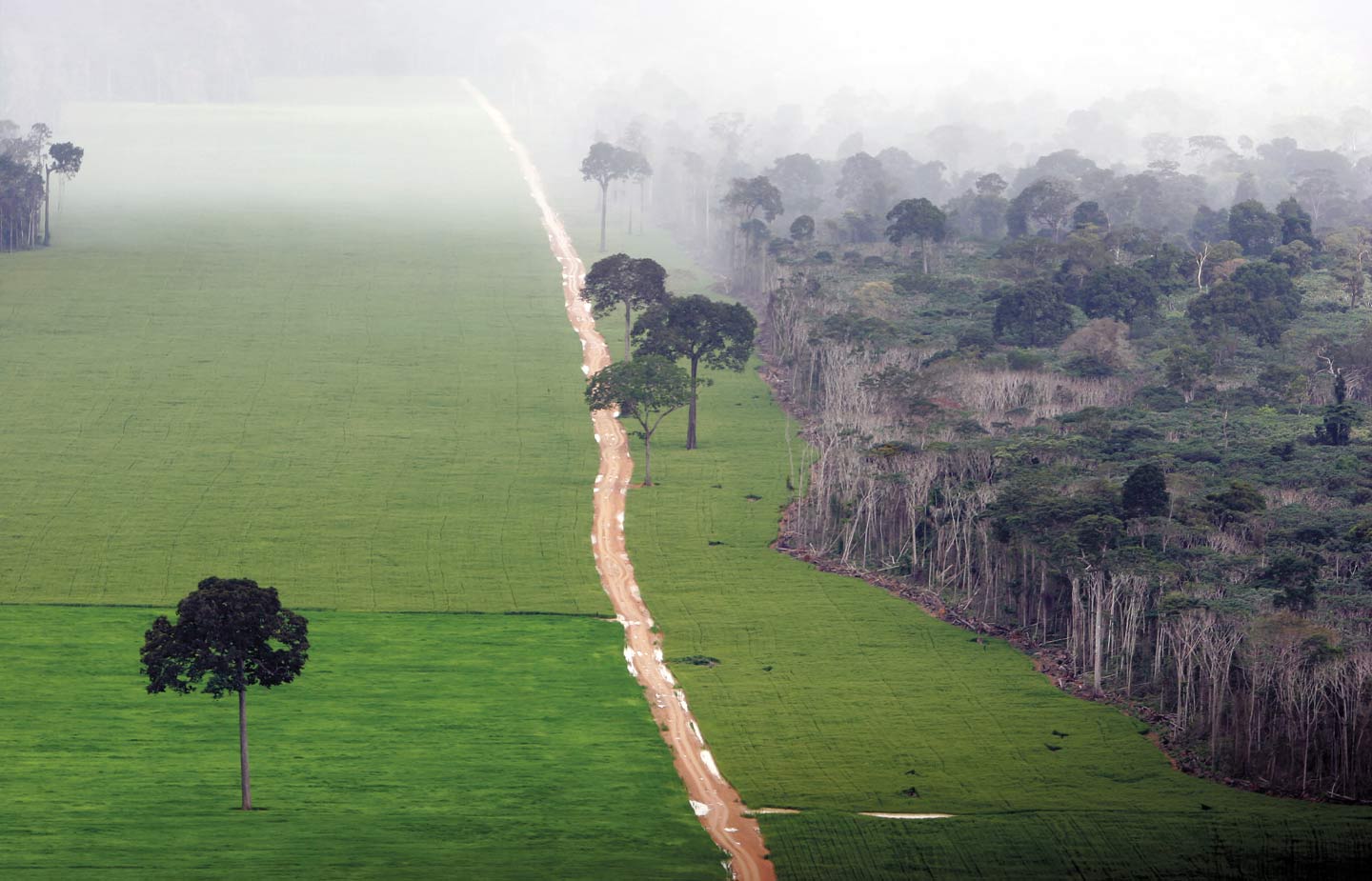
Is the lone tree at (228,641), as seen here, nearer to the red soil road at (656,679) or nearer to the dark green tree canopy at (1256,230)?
the red soil road at (656,679)

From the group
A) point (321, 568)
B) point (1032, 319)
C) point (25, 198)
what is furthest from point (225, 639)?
point (25, 198)

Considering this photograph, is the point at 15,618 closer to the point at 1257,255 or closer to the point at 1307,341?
the point at 1307,341

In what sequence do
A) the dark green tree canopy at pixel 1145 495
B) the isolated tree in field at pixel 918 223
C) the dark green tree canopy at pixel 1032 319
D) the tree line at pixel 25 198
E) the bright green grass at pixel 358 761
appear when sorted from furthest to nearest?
1. the tree line at pixel 25 198
2. the isolated tree in field at pixel 918 223
3. the dark green tree canopy at pixel 1032 319
4. the dark green tree canopy at pixel 1145 495
5. the bright green grass at pixel 358 761

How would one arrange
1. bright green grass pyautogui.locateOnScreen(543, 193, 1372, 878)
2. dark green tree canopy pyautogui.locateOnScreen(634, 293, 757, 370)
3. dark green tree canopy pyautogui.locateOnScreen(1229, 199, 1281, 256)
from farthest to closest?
1. dark green tree canopy pyautogui.locateOnScreen(1229, 199, 1281, 256)
2. dark green tree canopy pyautogui.locateOnScreen(634, 293, 757, 370)
3. bright green grass pyautogui.locateOnScreen(543, 193, 1372, 878)

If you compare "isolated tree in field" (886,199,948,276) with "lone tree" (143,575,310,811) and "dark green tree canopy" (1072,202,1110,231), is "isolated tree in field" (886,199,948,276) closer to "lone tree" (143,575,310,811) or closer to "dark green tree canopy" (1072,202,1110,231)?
"dark green tree canopy" (1072,202,1110,231)

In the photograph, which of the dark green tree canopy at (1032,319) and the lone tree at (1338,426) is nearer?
the lone tree at (1338,426)

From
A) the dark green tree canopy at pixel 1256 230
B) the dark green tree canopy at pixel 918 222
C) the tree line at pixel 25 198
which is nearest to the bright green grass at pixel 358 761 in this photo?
the dark green tree canopy at pixel 918 222

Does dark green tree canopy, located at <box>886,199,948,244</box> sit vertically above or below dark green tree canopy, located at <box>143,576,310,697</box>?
above

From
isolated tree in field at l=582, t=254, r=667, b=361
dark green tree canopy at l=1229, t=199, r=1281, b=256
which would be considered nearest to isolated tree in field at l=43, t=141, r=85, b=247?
isolated tree in field at l=582, t=254, r=667, b=361
